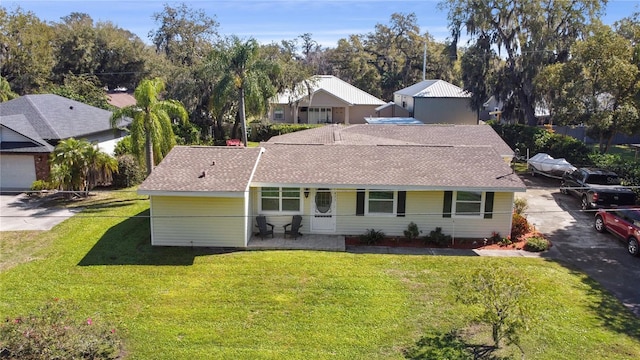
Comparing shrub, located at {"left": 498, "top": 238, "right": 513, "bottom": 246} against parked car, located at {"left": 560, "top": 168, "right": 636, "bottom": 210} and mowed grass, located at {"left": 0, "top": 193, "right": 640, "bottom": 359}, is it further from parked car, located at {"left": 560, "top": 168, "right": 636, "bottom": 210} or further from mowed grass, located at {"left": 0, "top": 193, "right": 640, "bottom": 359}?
parked car, located at {"left": 560, "top": 168, "right": 636, "bottom": 210}

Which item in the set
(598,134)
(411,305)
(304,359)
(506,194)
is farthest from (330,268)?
(598,134)

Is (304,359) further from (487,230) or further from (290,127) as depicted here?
(290,127)

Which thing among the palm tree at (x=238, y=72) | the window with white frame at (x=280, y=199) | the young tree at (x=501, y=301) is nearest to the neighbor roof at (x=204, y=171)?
the window with white frame at (x=280, y=199)

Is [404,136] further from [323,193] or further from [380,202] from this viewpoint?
[323,193]

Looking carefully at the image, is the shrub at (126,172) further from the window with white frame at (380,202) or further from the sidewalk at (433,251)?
the sidewalk at (433,251)

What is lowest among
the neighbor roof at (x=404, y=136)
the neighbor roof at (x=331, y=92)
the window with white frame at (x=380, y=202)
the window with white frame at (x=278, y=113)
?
the window with white frame at (x=380, y=202)
